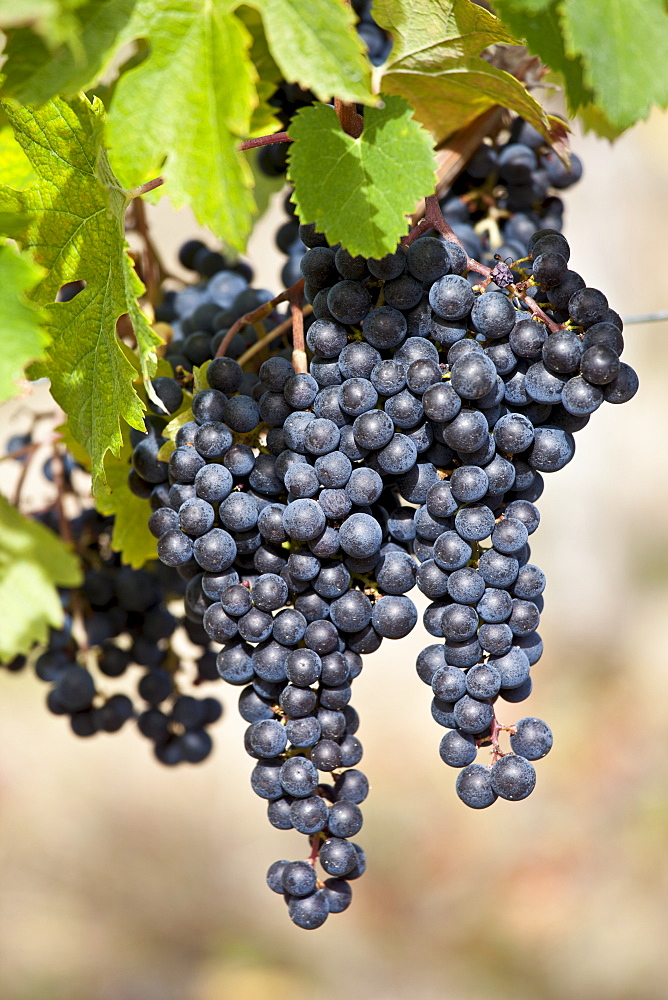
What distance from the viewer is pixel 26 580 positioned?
1.73ft

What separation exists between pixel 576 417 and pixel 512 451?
59mm

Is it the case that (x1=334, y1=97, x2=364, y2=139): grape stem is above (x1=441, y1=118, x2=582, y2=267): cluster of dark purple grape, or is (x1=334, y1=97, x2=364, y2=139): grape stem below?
above

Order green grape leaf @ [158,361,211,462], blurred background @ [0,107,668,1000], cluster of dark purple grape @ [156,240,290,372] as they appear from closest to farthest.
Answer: green grape leaf @ [158,361,211,462]
cluster of dark purple grape @ [156,240,290,372]
blurred background @ [0,107,668,1000]

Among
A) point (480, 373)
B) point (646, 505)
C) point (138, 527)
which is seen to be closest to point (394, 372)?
point (480, 373)

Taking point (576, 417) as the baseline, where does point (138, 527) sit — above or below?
below

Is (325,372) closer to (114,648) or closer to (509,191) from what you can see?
(509,191)

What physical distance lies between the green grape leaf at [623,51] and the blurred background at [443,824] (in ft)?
8.79

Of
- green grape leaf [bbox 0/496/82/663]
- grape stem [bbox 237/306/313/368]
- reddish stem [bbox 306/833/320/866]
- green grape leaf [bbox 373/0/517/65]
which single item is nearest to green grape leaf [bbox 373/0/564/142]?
green grape leaf [bbox 373/0/517/65]

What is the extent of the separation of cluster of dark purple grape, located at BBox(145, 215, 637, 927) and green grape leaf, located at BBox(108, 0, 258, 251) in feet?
0.38

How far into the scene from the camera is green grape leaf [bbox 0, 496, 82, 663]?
0.52 metres

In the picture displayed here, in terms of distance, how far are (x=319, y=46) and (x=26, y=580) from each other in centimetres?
37

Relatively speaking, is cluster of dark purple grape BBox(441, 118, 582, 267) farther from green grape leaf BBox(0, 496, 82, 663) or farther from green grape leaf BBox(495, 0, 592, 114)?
green grape leaf BBox(0, 496, 82, 663)

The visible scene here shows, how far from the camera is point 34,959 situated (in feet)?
10.4

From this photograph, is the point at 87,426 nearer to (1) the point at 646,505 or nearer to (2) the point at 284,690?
(2) the point at 284,690
